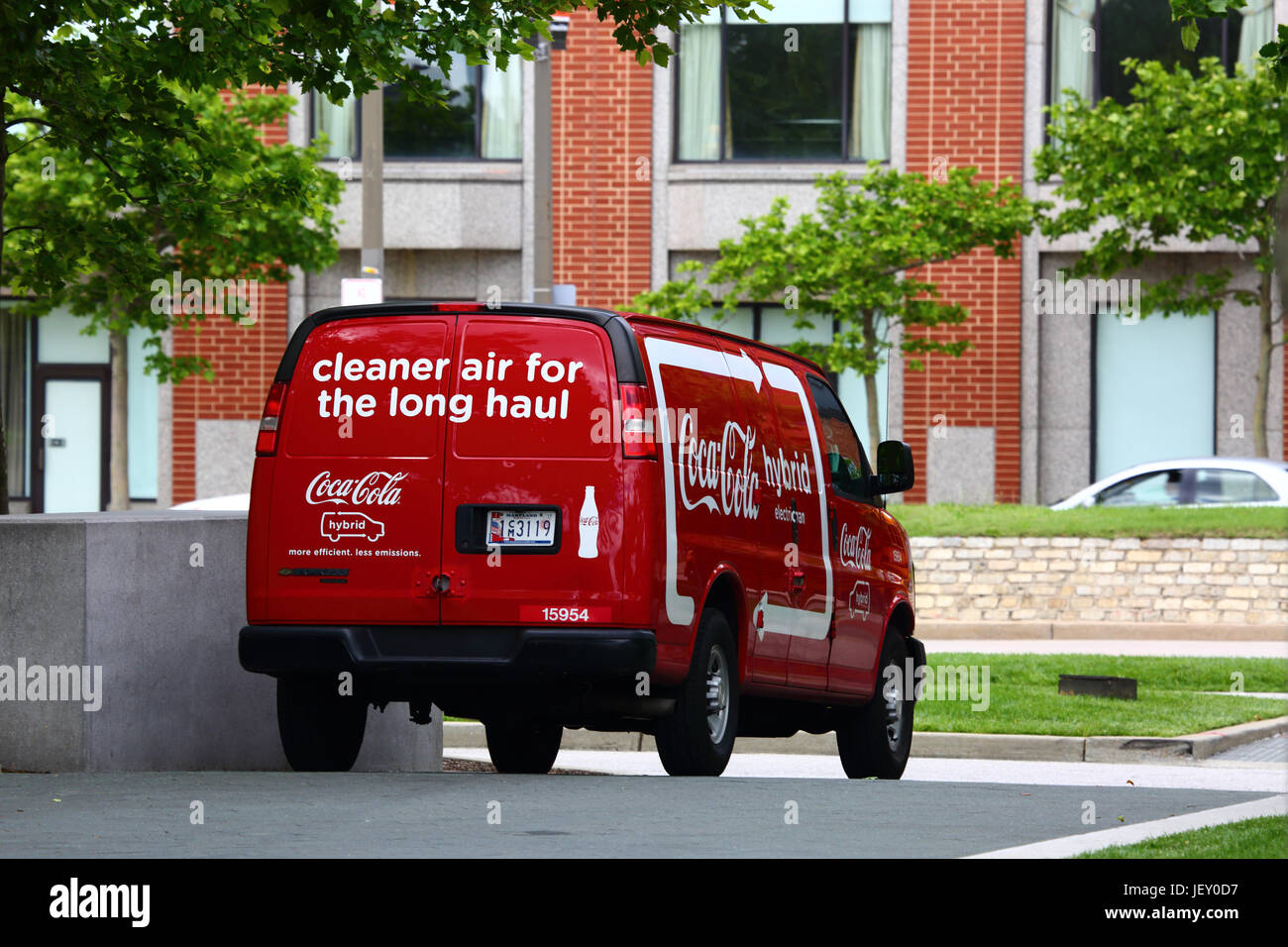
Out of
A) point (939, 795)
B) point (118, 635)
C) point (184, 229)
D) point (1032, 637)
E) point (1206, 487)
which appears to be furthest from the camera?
point (1206, 487)

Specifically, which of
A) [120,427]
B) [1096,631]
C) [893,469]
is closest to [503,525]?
[893,469]

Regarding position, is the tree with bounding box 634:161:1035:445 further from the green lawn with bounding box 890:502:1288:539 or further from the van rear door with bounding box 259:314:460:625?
the van rear door with bounding box 259:314:460:625

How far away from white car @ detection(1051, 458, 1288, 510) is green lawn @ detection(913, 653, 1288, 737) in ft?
21.6

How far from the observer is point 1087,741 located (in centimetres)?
1370

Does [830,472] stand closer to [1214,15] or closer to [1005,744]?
[1005,744]

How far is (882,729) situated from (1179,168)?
16430 mm

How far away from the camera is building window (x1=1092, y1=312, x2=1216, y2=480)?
31.1m

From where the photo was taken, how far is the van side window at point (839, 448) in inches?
454

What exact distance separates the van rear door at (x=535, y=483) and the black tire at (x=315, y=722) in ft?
3.46

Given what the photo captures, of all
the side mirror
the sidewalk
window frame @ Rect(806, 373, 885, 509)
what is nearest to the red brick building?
the sidewalk

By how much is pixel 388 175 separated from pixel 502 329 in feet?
71.7

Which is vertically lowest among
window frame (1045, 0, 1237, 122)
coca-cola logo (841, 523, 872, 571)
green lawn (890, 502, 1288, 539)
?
green lawn (890, 502, 1288, 539)
